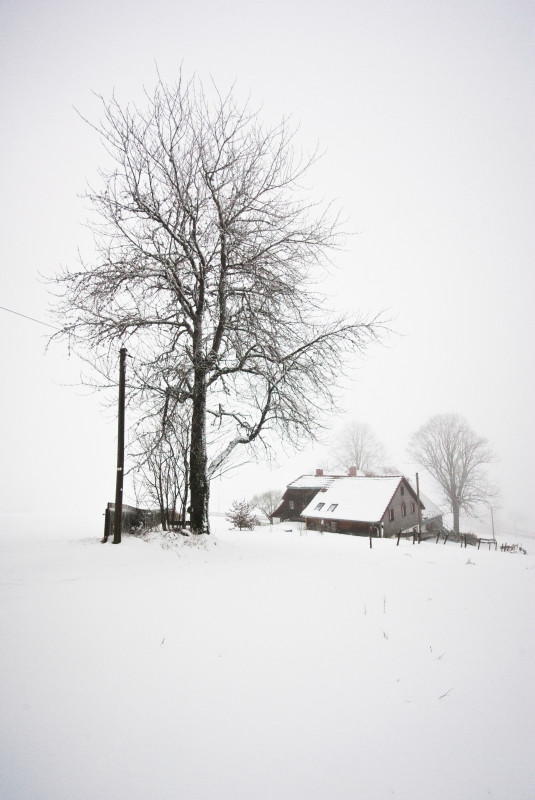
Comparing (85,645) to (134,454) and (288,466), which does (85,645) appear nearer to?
(134,454)

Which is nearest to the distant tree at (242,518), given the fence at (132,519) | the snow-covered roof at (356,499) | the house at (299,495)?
the fence at (132,519)

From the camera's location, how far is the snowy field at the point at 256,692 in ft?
6.25

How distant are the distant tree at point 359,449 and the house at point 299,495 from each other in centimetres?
1187

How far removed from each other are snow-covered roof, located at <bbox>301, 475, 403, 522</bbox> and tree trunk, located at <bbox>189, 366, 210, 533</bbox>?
1945 cm

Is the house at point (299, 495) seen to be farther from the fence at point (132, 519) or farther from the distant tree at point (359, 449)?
the fence at point (132, 519)

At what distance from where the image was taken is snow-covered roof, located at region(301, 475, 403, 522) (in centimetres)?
2595

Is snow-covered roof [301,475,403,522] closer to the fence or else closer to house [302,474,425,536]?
house [302,474,425,536]

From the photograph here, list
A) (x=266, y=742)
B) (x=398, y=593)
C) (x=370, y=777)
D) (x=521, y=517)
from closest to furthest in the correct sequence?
(x=370, y=777) → (x=266, y=742) → (x=398, y=593) → (x=521, y=517)

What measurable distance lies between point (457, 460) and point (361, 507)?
1430cm

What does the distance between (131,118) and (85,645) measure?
984 centimetres

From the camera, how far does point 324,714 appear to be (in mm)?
2371

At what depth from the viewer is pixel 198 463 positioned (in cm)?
823

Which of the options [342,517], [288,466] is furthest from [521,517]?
[342,517]

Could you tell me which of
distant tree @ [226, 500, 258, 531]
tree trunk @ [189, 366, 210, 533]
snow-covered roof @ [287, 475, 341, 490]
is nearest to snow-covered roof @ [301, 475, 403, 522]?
snow-covered roof @ [287, 475, 341, 490]
